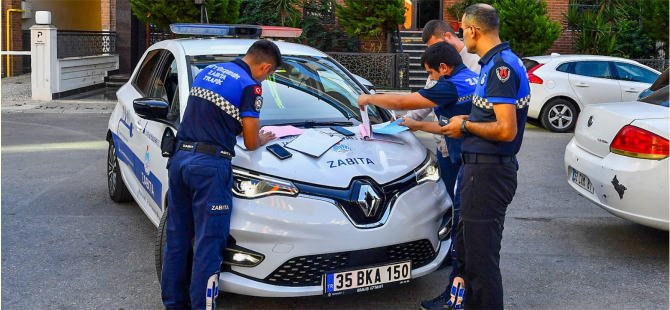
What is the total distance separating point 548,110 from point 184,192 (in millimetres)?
10223

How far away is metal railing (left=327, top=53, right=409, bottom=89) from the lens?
17.7 m

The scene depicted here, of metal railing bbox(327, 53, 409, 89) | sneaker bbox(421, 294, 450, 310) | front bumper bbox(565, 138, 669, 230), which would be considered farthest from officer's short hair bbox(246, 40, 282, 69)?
metal railing bbox(327, 53, 409, 89)

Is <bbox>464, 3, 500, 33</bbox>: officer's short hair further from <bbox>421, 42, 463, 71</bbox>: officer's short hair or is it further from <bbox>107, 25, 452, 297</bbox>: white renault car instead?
<bbox>107, 25, 452, 297</bbox>: white renault car

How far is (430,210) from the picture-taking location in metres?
4.27

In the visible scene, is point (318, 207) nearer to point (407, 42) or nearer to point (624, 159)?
point (624, 159)

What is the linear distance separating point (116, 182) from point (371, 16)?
42.1 ft

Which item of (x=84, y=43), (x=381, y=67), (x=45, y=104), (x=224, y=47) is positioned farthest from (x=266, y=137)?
(x=84, y=43)

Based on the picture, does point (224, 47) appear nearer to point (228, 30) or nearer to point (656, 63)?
point (228, 30)

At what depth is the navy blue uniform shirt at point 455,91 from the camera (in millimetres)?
4223

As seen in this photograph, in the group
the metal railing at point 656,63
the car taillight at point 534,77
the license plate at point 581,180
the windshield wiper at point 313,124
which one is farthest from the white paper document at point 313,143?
the metal railing at point 656,63

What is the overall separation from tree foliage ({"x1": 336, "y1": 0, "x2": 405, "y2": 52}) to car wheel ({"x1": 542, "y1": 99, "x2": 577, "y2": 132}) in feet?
20.4

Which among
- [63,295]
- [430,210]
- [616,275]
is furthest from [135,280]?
[616,275]

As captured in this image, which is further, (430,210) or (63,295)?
(63,295)

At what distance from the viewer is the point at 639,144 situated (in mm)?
5121
